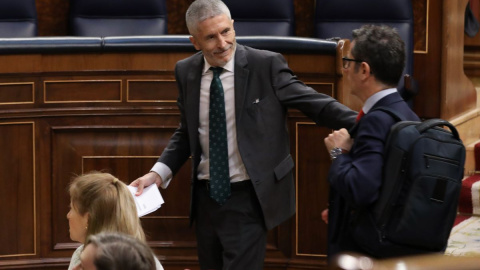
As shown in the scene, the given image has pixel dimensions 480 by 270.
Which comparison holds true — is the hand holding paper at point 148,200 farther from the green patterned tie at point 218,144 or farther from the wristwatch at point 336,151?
the wristwatch at point 336,151

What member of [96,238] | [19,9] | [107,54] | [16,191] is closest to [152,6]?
[19,9]

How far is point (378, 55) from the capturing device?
210 cm

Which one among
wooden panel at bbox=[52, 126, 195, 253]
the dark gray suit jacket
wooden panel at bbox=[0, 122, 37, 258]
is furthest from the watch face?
wooden panel at bbox=[0, 122, 37, 258]

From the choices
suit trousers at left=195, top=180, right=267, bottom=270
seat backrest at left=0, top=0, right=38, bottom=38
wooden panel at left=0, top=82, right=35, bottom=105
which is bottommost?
suit trousers at left=195, top=180, right=267, bottom=270

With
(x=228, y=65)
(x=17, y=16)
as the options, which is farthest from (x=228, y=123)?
(x=17, y=16)

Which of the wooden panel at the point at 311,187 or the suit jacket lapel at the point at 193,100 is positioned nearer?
the suit jacket lapel at the point at 193,100

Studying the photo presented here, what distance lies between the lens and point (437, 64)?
4426 mm

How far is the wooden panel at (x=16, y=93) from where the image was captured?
3238 millimetres

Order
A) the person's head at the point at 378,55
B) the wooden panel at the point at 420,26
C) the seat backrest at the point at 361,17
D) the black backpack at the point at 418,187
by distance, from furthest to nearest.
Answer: the wooden panel at the point at 420,26
the seat backrest at the point at 361,17
the person's head at the point at 378,55
the black backpack at the point at 418,187

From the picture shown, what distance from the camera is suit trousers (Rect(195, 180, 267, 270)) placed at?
8.47ft

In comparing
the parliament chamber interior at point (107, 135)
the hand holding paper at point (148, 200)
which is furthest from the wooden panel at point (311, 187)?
the hand holding paper at point (148, 200)

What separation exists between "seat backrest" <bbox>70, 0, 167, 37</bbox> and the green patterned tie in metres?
1.95

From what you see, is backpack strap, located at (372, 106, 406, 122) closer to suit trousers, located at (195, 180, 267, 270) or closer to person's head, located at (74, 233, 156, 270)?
suit trousers, located at (195, 180, 267, 270)

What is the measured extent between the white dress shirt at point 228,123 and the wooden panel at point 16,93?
903mm
